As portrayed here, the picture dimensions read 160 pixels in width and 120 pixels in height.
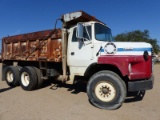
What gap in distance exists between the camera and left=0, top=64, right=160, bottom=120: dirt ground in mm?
5316

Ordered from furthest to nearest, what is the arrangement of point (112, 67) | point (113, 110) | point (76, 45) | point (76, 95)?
1. point (76, 95)
2. point (76, 45)
3. point (112, 67)
4. point (113, 110)

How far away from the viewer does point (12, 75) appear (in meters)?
9.52

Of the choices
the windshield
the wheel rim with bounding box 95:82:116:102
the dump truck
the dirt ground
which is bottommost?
the dirt ground

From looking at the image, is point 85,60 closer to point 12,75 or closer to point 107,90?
point 107,90

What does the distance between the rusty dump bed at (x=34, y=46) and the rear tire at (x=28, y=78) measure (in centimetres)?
54

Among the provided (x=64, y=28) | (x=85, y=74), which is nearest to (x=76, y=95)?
(x=85, y=74)

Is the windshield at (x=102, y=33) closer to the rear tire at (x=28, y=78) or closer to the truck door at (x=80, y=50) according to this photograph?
the truck door at (x=80, y=50)

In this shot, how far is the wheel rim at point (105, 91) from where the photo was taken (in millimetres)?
6004

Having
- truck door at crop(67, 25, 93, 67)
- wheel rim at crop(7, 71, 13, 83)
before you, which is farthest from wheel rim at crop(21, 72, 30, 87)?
truck door at crop(67, 25, 93, 67)

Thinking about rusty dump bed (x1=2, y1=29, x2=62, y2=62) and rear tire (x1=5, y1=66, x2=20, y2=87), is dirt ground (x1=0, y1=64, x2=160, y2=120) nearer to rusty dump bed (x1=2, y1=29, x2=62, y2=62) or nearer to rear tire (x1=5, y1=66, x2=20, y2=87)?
rear tire (x1=5, y1=66, x2=20, y2=87)

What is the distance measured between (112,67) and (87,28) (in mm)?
1539

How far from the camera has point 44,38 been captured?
820 cm

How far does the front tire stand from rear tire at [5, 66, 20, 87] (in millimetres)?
4287

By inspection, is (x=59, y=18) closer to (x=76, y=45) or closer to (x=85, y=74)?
(x=76, y=45)
